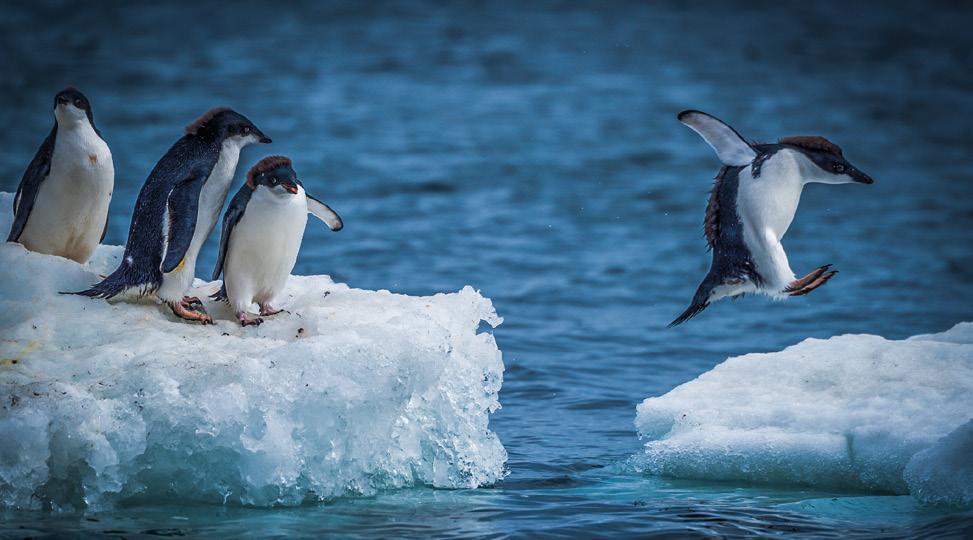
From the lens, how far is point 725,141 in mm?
5070

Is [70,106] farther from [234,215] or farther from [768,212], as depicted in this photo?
[768,212]

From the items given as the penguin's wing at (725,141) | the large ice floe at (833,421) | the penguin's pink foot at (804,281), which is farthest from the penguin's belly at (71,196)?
the penguin's pink foot at (804,281)

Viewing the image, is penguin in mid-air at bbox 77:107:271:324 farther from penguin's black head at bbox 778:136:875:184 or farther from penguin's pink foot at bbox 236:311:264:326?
penguin's black head at bbox 778:136:875:184

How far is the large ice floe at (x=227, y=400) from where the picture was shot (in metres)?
4.25

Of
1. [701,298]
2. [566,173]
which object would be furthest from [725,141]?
[566,173]

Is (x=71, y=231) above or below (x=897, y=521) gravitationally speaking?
above

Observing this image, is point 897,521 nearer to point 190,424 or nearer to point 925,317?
point 190,424

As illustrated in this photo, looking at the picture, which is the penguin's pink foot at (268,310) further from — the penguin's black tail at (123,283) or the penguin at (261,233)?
the penguin's black tail at (123,283)

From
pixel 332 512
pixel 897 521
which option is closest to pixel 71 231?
pixel 332 512

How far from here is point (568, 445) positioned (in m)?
5.84

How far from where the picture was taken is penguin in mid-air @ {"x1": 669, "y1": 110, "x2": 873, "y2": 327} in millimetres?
4984

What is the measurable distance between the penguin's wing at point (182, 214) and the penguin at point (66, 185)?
20.8 inches

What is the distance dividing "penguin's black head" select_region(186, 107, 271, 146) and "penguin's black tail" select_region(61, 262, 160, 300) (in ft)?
1.90

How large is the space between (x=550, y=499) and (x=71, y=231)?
2.15 metres
